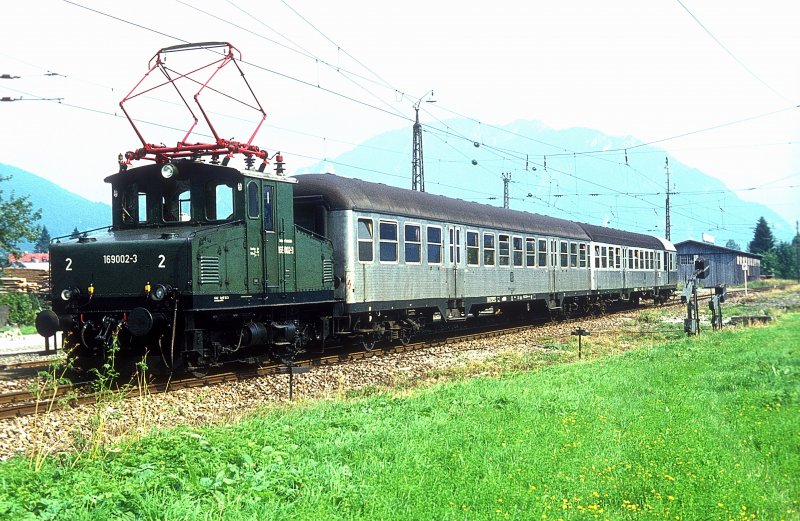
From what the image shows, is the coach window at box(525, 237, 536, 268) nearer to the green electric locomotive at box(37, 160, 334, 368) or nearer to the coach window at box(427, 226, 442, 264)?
the coach window at box(427, 226, 442, 264)

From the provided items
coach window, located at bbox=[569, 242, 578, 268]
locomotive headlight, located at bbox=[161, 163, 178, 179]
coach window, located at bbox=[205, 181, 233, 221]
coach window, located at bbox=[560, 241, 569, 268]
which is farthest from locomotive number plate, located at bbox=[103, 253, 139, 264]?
coach window, located at bbox=[569, 242, 578, 268]

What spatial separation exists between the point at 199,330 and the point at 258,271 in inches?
70.8

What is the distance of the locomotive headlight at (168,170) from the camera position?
44.1 feet

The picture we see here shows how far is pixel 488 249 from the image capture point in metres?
23.5

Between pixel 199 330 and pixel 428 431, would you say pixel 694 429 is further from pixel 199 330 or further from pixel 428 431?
pixel 199 330

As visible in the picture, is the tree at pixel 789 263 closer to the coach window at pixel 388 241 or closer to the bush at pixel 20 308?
the coach window at pixel 388 241

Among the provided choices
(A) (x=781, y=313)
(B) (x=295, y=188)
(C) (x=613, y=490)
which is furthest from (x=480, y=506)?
(A) (x=781, y=313)

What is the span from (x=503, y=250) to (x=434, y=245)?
5.00 meters

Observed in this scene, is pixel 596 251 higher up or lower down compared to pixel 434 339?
higher up

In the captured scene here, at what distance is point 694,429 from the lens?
8625mm

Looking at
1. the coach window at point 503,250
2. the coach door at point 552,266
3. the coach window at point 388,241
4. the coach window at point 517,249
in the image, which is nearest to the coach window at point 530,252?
the coach window at point 517,249

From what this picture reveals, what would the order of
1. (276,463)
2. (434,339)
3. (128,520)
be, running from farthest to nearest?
(434,339)
(276,463)
(128,520)

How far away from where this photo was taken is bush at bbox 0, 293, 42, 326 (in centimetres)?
3009

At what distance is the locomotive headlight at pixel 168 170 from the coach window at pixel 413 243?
6.93 m
